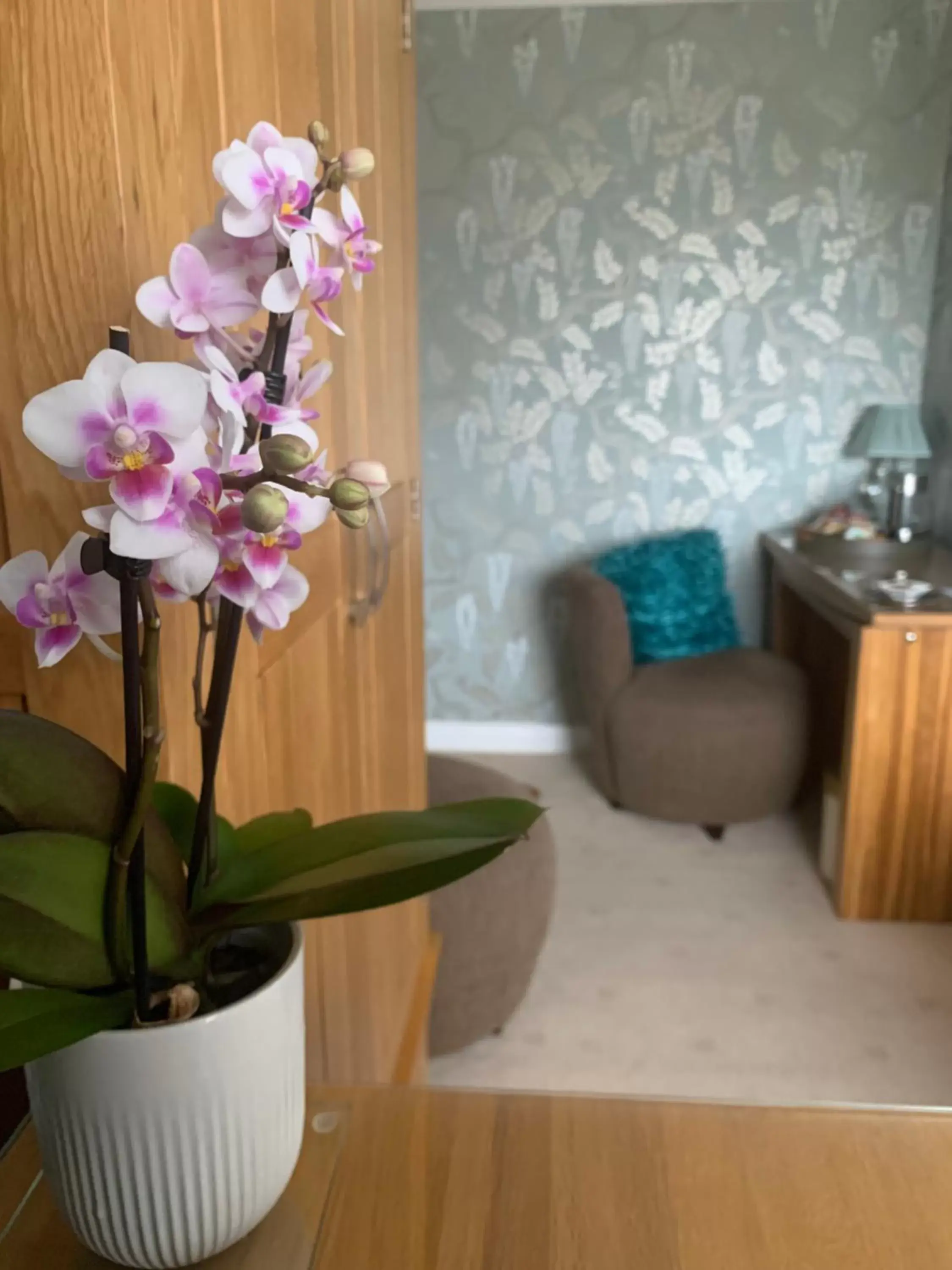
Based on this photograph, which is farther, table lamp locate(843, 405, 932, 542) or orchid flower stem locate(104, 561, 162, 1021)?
table lamp locate(843, 405, 932, 542)

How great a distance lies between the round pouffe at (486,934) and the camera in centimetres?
191

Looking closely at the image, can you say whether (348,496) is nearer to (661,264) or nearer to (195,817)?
(195,817)

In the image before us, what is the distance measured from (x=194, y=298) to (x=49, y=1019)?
327mm

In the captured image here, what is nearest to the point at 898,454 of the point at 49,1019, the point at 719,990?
the point at 719,990

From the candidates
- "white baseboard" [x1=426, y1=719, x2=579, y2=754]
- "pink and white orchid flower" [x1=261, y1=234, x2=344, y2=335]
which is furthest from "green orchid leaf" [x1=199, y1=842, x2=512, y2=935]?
"white baseboard" [x1=426, y1=719, x2=579, y2=754]

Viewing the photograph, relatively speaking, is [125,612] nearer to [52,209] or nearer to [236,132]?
[52,209]

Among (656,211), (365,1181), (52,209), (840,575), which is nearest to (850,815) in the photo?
(840,575)

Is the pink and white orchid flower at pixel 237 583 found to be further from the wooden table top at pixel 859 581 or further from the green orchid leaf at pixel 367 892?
the wooden table top at pixel 859 581

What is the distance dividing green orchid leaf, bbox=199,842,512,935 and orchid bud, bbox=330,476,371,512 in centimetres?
17

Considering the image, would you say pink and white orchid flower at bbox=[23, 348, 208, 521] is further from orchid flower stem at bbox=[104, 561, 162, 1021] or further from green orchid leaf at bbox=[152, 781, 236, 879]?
green orchid leaf at bbox=[152, 781, 236, 879]

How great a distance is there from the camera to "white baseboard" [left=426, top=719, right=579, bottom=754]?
142 inches

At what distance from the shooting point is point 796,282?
3.22 m

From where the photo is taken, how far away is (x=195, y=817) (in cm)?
58

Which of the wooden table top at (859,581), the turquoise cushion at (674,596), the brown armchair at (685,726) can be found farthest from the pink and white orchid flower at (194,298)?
the turquoise cushion at (674,596)
